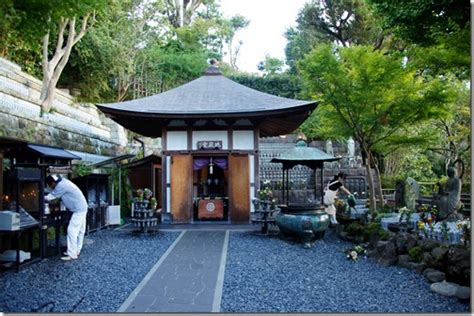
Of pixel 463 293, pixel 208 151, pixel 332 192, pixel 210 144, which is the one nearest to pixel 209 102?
pixel 210 144

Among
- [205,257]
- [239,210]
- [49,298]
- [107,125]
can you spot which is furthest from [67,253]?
[107,125]

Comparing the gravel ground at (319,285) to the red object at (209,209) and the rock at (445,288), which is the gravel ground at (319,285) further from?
the red object at (209,209)

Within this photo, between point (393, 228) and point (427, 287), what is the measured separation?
6.97 feet

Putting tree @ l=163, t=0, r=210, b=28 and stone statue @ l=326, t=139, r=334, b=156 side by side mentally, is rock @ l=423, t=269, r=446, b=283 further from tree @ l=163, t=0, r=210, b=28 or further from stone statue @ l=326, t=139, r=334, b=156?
stone statue @ l=326, t=139, r=334, b=156

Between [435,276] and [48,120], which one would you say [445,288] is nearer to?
[435,276]

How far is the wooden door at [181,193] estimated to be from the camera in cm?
866

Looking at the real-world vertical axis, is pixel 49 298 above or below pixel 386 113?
below

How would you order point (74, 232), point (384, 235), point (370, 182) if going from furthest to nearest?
point (370, 182) → point (384, 235) → point (74, 232)

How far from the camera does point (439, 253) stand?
4.20 metres

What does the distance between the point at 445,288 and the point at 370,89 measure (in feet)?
14.8

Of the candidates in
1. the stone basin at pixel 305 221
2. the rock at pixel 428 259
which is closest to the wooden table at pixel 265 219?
the stone basin at pixel 305 221

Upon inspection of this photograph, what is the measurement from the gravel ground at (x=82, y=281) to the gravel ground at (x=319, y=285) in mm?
1143

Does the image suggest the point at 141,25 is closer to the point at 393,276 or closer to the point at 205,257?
the point at 205,257

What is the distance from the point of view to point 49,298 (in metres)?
3.70
